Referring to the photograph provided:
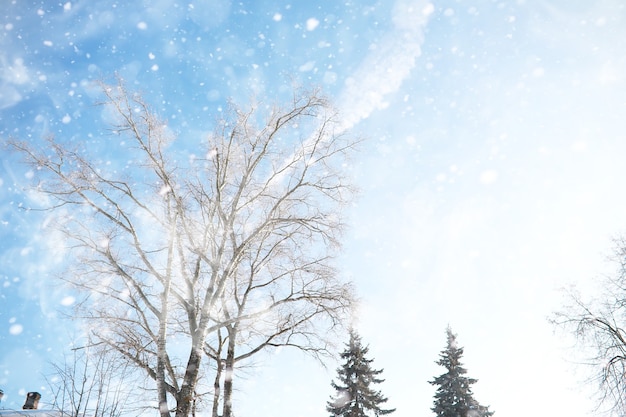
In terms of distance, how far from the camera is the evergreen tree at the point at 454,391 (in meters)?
20.8

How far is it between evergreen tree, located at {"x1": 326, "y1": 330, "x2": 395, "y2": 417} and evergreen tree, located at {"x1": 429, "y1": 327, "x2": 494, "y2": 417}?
3277 millimetres

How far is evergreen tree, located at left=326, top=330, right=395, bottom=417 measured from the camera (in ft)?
68.4

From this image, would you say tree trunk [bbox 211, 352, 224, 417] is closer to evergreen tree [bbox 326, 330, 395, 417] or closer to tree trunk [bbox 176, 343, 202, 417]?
tree trunk [bbox 176, 343, 202, 417]

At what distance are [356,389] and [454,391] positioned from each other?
6093mm

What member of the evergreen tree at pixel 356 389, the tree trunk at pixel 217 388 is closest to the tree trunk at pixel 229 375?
the tree trunk at pixel 217 388

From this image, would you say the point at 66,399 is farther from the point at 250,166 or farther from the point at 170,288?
the point at 250,166

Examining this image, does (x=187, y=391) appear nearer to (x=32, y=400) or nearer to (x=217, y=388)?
(x=217, y=388)

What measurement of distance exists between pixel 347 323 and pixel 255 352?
10.0 ft

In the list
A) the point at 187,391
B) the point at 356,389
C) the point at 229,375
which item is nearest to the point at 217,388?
the point at 229,375

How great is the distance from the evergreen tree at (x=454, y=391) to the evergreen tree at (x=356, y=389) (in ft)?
10.8

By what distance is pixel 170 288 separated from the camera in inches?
327

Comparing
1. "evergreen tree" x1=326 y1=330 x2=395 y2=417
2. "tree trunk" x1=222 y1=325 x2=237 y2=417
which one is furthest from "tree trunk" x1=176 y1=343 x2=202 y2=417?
"evergreen tree" x1=326 y1=330 x2=395 y2=417

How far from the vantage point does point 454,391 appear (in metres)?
21.6

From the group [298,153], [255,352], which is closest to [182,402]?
[255,352]
